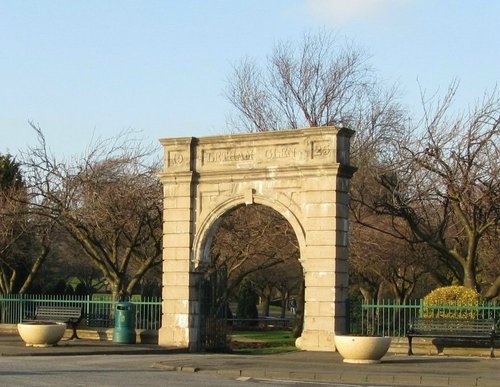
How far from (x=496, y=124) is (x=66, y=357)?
532 inches

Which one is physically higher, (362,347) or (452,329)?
(452,329)

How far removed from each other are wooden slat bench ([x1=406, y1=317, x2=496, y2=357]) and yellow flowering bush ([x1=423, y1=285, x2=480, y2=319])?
0.76 meters

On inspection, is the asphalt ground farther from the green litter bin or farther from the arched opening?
the arched opening

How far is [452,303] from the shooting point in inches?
979

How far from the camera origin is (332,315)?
23906mm

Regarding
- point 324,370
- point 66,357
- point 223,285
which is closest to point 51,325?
point 66,357

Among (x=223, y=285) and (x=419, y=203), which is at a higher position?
(x=419, y=203)

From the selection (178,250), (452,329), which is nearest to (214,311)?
(178,250)

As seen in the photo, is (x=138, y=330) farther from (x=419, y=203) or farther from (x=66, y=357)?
(x=419, y=203)

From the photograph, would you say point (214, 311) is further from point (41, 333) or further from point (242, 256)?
point (242, 256)

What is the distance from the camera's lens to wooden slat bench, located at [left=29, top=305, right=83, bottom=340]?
93.5ft

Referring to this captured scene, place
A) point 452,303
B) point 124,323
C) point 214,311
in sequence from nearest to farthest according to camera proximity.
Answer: point 452,303
point 214,311
point 124,323

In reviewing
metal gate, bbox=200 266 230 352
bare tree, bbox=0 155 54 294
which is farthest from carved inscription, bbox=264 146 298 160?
bare tree, bbox=0 155 54 294

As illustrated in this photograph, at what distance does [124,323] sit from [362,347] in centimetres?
855
